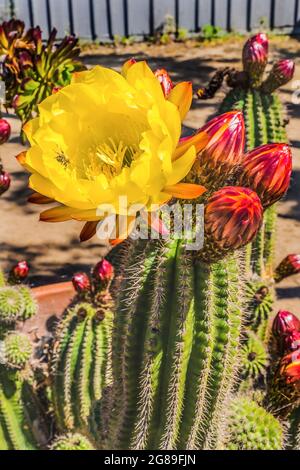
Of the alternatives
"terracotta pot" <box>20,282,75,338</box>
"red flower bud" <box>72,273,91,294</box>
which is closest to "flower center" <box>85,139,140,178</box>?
"red flower bud" <box>72,273,91,294</box>

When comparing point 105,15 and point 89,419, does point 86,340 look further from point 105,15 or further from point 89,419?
point 105,15

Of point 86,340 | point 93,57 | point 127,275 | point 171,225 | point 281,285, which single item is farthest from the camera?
point 93,57

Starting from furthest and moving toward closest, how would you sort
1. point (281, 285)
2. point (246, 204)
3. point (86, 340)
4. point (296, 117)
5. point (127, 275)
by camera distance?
point (296, 117) → point (281, 285) → point (86, 340) → point (127, 275) → point (246, 204)

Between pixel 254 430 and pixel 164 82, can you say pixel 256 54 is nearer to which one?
pixel 164 82

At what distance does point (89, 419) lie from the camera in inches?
86.1

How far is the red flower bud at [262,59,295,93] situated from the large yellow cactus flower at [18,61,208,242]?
4.31ft

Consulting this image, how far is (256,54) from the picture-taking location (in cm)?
240

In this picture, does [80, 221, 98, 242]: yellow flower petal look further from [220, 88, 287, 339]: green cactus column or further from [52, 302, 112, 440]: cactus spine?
[220, 88, 287, 339]: green cactus column

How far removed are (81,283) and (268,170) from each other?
4.21ft

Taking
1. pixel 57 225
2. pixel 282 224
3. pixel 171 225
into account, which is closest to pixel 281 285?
pixel 282 224

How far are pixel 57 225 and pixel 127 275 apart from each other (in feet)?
11.2

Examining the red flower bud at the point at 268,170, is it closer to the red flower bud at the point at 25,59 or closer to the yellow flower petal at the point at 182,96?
the yellow flower petal at the point at 182,96

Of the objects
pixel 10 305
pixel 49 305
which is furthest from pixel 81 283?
pixel 49 305

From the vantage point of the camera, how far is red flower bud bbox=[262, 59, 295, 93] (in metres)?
2.48
